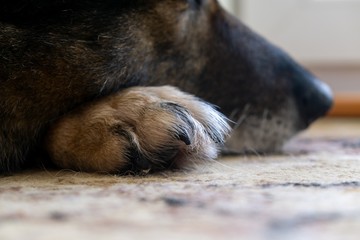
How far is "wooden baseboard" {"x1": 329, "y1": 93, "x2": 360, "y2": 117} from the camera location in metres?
2.70

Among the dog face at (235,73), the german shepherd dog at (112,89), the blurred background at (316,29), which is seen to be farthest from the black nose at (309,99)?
the blurred background at (316,29)

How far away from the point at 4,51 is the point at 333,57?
196 centimetres

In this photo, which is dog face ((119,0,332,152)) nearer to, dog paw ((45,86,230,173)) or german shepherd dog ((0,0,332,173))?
german shepherd dog ((0,0,332,173))

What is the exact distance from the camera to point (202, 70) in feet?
4.33

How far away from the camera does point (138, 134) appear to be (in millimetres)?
956

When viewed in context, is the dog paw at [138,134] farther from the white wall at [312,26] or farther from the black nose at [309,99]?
the white wall at [312,26]

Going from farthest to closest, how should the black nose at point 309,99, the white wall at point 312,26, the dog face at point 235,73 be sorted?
the white wall at point 312,26
the black nose at point 309,99
the dog face at point 235,73

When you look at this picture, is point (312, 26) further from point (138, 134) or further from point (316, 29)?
point (138, 134)

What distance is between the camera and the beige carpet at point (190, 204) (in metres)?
0.56

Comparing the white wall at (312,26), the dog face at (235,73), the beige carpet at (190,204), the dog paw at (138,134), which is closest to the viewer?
the beige carpet at (190,204)

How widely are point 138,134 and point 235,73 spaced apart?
0.47m

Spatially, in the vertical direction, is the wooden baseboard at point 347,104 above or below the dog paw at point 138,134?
below

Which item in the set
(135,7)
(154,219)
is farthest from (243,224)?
(135,7)

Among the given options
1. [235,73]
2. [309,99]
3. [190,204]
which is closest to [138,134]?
[190,204]
